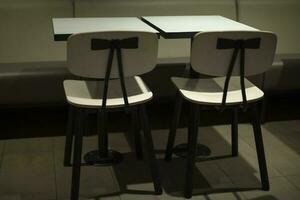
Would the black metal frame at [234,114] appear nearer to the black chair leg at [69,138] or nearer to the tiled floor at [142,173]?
the tiled floor at [142,173]

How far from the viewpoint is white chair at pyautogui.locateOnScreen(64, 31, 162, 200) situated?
187 centimetres

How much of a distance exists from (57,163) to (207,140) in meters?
0.99

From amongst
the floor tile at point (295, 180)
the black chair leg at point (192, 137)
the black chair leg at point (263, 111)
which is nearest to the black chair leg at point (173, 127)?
the black chair leg at point (192, 137)

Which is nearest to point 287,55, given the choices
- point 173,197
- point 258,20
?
point 258,20

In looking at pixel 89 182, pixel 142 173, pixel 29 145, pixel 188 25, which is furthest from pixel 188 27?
pixel 29 145

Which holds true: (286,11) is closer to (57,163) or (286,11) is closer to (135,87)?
(135,87)

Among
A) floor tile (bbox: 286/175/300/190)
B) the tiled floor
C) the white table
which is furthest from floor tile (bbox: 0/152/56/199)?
floor tile (bbox: 286/175/300/190)

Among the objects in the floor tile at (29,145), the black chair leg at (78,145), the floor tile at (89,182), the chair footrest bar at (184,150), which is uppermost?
the black chair leg at (78,145)

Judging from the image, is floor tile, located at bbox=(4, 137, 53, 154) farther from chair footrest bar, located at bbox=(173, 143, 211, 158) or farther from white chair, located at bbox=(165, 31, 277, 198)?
white chair, located at bbox=(165, 31, 277, 198)

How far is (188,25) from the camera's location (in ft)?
7.96

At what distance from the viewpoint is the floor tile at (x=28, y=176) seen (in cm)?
225

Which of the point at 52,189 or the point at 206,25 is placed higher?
the point at 206,25

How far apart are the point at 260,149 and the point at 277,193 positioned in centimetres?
25

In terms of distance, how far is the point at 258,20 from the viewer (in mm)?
3492
